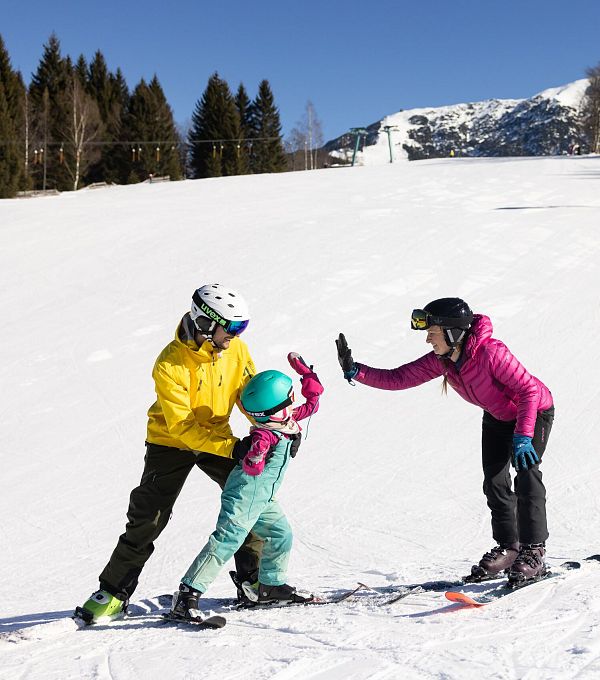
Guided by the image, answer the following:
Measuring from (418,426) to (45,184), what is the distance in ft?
136

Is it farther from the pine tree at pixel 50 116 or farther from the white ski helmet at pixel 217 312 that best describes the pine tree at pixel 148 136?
the white ski helmet at pixel 217 312

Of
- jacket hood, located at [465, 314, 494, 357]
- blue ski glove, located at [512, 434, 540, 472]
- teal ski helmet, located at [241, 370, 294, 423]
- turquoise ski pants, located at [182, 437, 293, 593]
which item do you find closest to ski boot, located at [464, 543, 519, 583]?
blue ski glove, located at [512, 434, 540, 472]

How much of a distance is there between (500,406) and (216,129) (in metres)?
53.5

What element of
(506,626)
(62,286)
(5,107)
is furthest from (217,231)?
(5,107)

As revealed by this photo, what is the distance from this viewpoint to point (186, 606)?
371 centimetres

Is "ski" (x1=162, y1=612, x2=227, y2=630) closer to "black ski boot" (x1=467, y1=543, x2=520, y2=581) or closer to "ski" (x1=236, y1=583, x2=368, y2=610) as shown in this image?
"ski" (x1=236, y1=583, x2=368, y2=610)

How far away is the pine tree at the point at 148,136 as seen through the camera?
167ft

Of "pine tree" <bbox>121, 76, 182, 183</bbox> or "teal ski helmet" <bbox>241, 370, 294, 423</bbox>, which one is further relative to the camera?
"pine tree" <bbox>121, 76, 182, 183</bbox>

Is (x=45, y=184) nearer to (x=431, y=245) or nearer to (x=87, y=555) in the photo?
(x=431, y=245)

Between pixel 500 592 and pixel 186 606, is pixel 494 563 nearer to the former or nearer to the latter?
pixel 500 592

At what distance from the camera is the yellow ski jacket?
3787 mm

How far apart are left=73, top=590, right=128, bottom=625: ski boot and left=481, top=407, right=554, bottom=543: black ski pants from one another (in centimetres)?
214

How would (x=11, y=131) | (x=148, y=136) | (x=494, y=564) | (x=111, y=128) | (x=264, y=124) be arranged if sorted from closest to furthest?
1. (x=494, y=564)
2. (x=11, y=131)
3. (x=148, y=136)
4. (x=111, y=128)
5. (x=264, y=124)

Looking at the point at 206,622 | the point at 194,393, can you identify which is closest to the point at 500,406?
the point at 194,393
